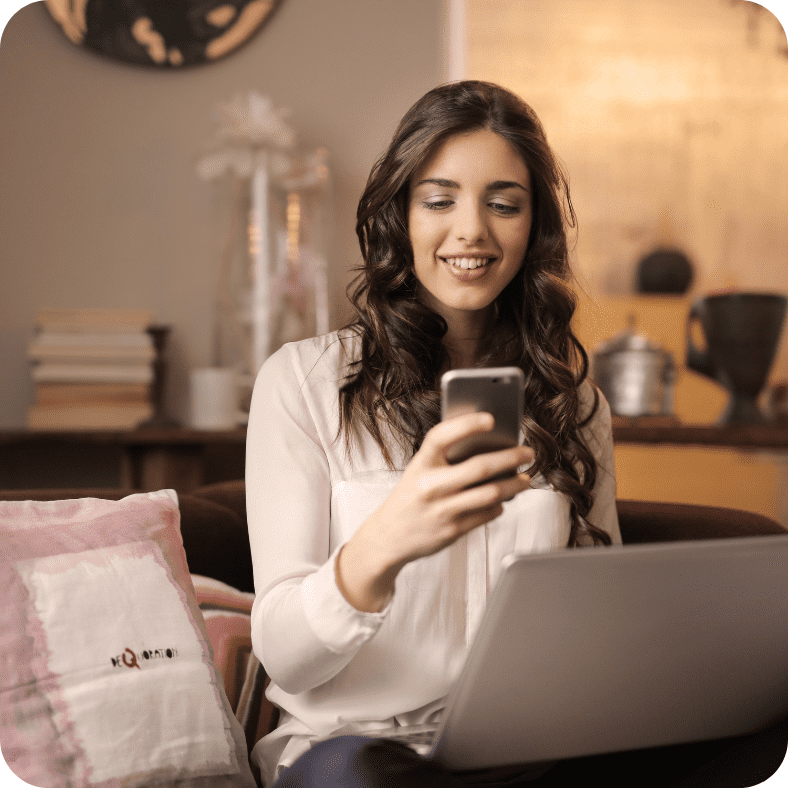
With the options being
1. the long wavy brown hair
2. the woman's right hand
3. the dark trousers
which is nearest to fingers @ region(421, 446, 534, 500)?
the woman's right hand

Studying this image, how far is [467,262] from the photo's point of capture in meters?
0.94

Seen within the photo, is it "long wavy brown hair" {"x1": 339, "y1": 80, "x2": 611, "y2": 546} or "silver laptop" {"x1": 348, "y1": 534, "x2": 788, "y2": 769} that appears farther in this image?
"long wavy brown hair" {"x1": 339, "y1": 80, "x2": 611, "y2": 546}

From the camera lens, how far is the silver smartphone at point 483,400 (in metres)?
0.57

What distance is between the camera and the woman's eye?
3.14 ft

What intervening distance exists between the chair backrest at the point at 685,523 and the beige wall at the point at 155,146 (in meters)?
1.02

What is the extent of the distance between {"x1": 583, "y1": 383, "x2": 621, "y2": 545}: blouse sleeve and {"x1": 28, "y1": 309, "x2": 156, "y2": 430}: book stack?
1.11 metres

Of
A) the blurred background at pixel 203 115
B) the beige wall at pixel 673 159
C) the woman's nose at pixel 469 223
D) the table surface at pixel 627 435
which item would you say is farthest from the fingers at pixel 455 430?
the beige wall at pixel 673 159

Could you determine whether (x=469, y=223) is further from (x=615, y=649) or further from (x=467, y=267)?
(x=615, y=649)

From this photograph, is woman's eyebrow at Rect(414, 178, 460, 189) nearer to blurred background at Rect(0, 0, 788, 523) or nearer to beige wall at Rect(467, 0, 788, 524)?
blurred background at Rect(0, 0, 788, 523)

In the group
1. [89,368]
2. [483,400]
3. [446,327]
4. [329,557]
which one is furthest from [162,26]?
[483,400]

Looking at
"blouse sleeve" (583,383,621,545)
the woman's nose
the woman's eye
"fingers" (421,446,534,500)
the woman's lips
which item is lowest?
"blouse sleeve" (583,383,621,545)

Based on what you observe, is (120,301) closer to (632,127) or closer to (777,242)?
(632,127)

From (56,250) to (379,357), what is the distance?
1.31 metres

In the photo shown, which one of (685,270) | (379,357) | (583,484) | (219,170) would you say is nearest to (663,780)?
(583,484)
